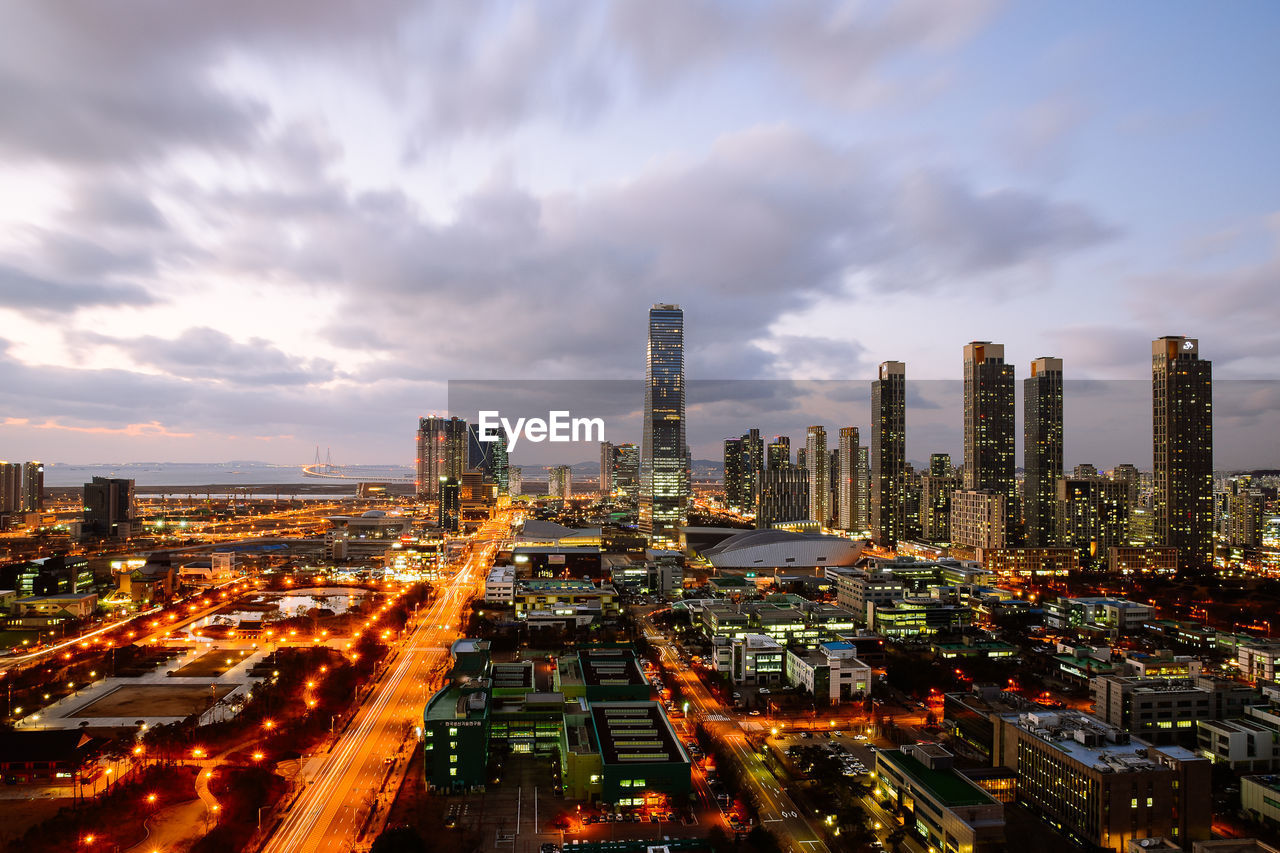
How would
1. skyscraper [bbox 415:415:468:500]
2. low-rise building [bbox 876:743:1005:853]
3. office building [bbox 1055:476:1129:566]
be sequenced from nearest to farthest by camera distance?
low-rise building [bbox 876:743:1005:853] → office building [bbox 1055:476:1129:566] → skyscraper [bbox 415:415:468:500]

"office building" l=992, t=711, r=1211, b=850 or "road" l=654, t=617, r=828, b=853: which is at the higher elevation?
"office building" l=992, t=711, r=1211, b=850

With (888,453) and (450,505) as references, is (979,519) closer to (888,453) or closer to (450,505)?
(888,453)

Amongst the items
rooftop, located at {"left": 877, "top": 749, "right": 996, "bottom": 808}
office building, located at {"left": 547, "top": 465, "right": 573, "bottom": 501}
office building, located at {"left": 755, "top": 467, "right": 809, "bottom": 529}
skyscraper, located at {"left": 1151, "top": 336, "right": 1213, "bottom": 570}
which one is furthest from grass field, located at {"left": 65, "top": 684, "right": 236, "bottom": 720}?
office building, located at {"left": 547, "top": 465, "right": 573, "bottom": 501}

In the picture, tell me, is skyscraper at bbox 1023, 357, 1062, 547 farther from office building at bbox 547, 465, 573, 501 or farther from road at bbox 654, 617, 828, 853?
office building at bbox 547, 465, 573, 501

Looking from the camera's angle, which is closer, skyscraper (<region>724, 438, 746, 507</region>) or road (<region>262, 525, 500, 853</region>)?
road (<region>262, 525, 500, 853</region>)

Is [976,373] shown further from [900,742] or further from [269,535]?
[269,535]

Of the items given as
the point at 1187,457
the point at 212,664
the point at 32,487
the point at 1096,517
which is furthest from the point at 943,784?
the point at 32,487
